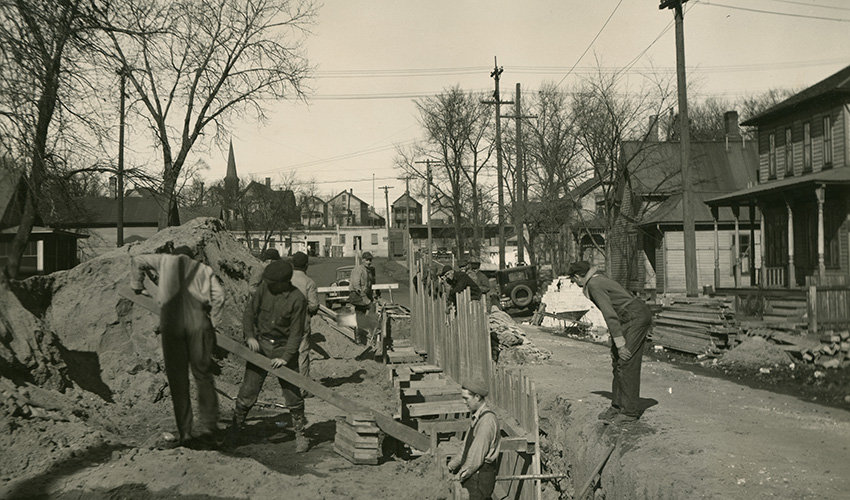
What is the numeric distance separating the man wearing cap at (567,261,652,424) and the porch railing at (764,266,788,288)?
15.9m

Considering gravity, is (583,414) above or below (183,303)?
below

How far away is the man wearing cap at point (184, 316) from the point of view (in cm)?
500

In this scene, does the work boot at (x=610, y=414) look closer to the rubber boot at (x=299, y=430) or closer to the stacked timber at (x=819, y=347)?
the rubber boot at (x=299, y=430)

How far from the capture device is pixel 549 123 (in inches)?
1629

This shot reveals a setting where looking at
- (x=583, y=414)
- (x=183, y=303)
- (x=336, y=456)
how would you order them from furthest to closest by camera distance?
(x=583, y=414) → (x=336, y=456) → (x=183, y=303)

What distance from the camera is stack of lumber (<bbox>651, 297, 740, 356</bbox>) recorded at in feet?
52.1

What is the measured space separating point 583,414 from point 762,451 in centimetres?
286

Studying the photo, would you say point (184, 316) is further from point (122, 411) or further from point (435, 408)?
point (435, 408)

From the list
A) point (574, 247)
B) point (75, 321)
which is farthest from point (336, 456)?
point (574, 247)

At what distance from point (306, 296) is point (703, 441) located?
4.76 meters

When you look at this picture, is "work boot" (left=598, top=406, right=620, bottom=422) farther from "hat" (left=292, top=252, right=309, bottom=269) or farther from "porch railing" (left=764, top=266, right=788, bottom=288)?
"porch railing" (left=764, top=266, right=788, bottom=288)

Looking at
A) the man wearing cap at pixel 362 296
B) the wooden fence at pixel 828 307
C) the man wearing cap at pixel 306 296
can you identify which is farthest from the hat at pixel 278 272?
the wooden fence at pixel 828 307

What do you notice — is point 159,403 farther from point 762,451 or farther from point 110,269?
point 762,451

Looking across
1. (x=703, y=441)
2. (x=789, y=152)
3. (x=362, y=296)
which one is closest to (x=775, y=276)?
(x=789, y=152)
